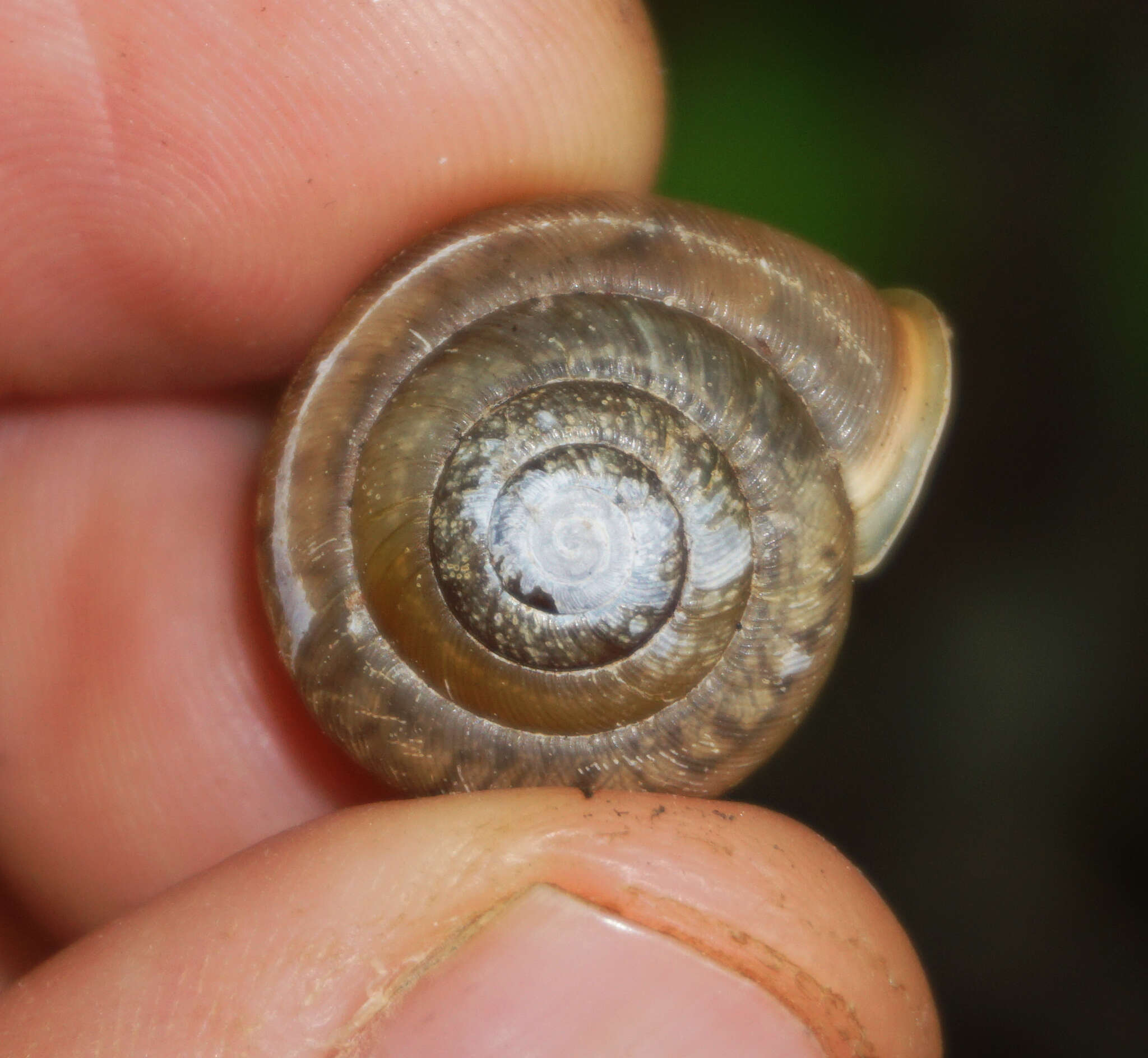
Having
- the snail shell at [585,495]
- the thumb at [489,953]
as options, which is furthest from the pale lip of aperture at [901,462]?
the thumb at [489,953]

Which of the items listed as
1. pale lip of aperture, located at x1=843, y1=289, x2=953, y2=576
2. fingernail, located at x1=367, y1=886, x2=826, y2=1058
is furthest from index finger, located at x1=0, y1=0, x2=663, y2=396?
fingernail, located at x1=367, y1=886, x2=826, y2=1058

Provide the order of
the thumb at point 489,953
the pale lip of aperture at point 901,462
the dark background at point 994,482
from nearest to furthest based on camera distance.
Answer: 1. the thumb at point 489,953
2. the pale lip of aperture at point 901,462
3. the dark background at point 994,482

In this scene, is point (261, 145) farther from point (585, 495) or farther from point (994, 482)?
point (994, 482)

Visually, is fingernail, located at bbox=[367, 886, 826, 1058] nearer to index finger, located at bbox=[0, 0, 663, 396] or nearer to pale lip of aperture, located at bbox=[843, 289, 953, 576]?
pale lip of aperture, located at bbox=[843, 289, 953, 576]

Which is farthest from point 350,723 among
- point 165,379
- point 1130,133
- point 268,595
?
point 1130,133

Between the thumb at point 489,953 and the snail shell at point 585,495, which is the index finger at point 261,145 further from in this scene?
the thumb at point 489,953
